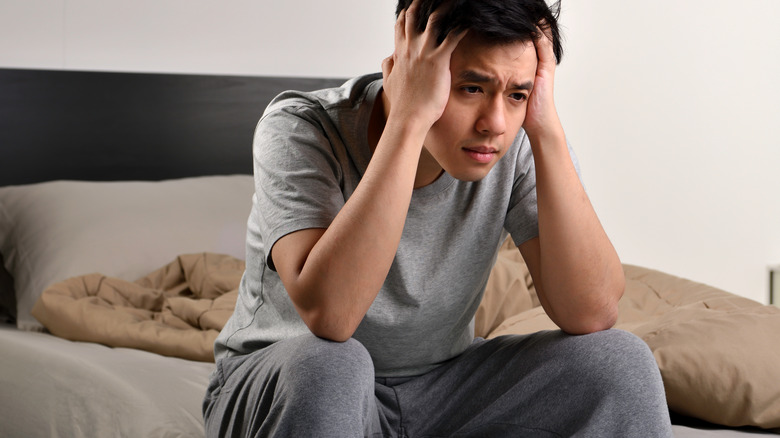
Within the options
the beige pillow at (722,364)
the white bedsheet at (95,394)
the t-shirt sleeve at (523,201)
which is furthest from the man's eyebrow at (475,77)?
the white bedsheet at (95,394)

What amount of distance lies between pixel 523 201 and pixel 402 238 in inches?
8.3

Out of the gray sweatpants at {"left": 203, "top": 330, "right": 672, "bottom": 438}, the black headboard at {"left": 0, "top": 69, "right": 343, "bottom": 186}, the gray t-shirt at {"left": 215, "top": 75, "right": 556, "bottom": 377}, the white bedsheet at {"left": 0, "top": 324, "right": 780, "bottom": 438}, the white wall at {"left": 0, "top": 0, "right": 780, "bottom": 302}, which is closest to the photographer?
the gray sweatpants at {"left": 203, "top": 330, "right": 672, "bottom": 438}

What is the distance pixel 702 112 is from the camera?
335 cm

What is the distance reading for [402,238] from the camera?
4.01 ft

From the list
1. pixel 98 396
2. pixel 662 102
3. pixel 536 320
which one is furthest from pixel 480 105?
pixel 662 102

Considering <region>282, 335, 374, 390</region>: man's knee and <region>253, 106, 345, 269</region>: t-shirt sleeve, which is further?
<region>253, 106, 345, 269</region>: t-shirt sleeve

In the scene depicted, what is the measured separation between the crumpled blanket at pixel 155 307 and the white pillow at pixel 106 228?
0.09 metres

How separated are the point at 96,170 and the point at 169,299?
950 mm

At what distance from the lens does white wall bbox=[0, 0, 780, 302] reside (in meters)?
3.13

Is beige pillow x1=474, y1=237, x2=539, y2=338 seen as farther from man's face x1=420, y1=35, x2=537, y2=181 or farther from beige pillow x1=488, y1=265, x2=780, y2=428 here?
man's face x1=420, y1=35, x2=537, y2=181

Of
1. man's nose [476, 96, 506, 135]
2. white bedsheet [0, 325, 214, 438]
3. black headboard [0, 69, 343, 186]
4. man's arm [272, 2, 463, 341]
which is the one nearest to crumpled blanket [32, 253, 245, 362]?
white bedsheet [0, 325, 214, 438]

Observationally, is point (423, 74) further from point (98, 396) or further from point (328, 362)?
point (98, 396)

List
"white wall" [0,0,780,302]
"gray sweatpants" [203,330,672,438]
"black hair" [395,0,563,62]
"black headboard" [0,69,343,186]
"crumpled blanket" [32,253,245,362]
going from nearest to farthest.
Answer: "gray sweatpants" [203,330,672,438] → "black hair" [395,0,563,62] → "crumpled blanket" [32,253,245,362] → "black headboard" [0,69,343,186] → "white wall" [0,0,780,302]

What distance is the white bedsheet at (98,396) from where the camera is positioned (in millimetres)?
1396
